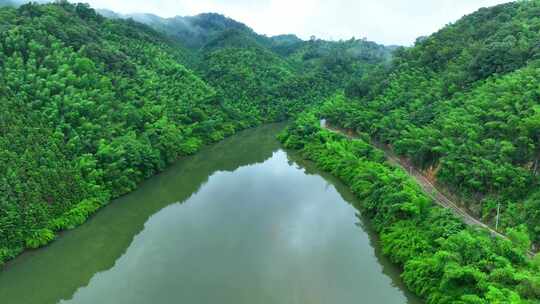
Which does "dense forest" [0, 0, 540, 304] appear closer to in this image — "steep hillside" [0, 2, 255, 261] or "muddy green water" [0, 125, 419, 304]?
"steep hillside" [0, 2, 255, 261]

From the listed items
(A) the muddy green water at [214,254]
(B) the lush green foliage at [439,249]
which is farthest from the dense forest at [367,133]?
(A) the muddy green water at [214,254]

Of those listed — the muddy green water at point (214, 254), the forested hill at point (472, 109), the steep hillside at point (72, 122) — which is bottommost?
the muddy green water at point (214, 254)

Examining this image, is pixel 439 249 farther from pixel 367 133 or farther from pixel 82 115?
pixel 82 115

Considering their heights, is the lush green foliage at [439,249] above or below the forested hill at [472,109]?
below

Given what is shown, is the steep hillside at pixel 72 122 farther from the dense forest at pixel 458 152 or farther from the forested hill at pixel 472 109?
the forested hill at pixel 472 109

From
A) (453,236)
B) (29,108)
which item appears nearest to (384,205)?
(453,236)

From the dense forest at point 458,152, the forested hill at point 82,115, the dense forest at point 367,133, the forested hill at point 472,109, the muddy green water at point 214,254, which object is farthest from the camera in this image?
the forested hill at point 82,115

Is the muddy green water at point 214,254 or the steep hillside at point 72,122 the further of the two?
the steep hillside at point 72,122

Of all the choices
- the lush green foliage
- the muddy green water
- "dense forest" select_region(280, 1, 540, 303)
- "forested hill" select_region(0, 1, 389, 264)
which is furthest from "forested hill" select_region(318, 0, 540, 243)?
"forested hill" select_region(0, 1, 389, 264)
